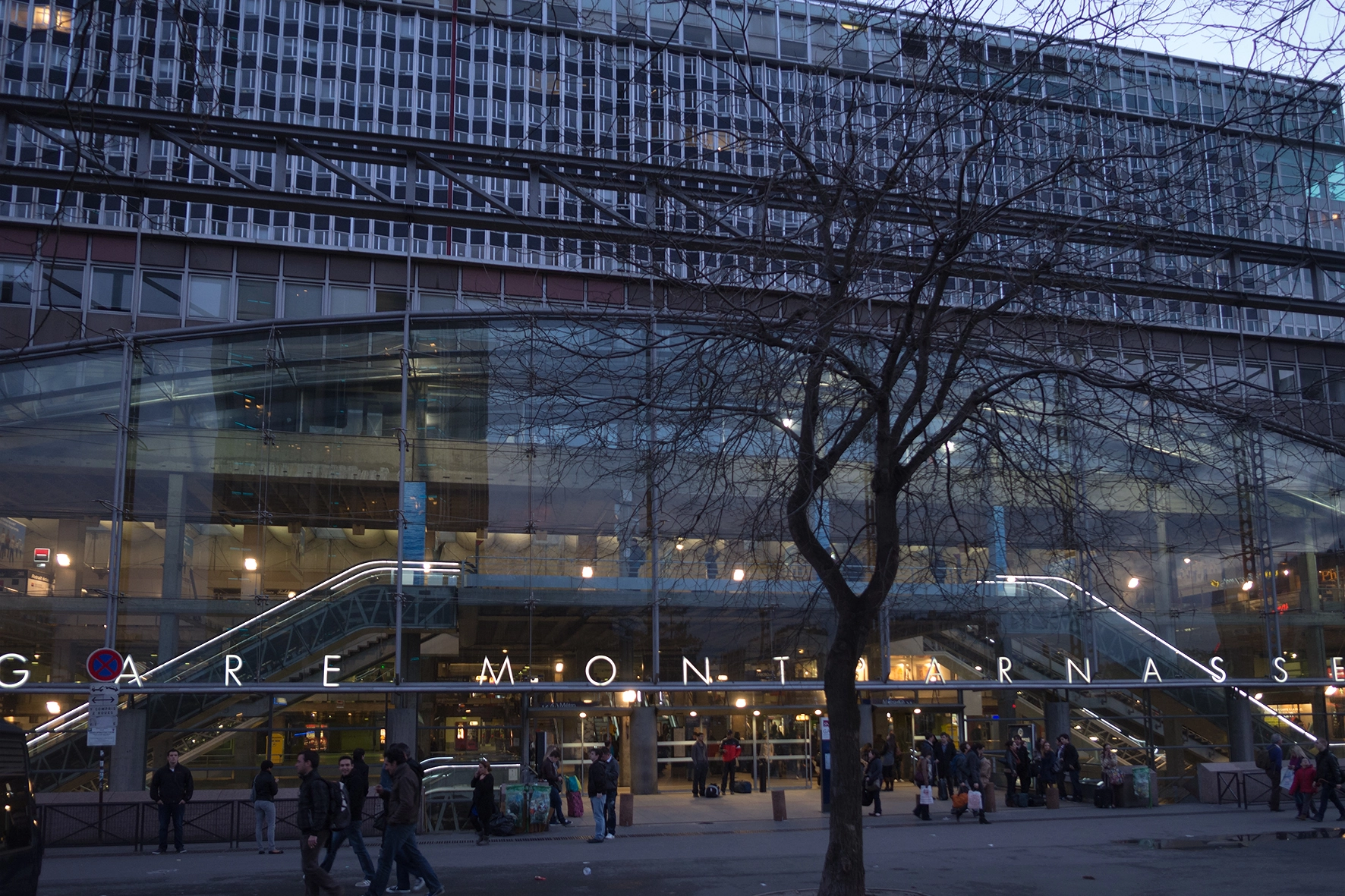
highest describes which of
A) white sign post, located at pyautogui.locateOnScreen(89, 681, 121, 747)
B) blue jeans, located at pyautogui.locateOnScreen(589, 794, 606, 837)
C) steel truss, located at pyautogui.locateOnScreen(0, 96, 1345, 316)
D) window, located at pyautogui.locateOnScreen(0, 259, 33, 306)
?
window, located at pyautogui.locateOnScreen(0, 259, 33, 306)

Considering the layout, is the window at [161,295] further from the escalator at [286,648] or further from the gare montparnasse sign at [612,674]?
the escalator at [286,648]

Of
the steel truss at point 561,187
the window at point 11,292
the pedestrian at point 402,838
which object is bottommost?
the pedestrian at point 402,838

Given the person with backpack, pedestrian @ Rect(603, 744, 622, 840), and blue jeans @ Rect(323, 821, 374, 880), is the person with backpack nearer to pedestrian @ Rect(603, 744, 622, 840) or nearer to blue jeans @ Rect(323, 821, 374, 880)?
blue jeans @ Rect(323, 821, 374, 880)

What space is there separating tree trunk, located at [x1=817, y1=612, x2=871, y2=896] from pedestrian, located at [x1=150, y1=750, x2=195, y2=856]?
10781 mm

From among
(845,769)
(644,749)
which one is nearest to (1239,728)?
(644,749)

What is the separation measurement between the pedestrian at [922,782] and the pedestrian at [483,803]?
7.99 metres

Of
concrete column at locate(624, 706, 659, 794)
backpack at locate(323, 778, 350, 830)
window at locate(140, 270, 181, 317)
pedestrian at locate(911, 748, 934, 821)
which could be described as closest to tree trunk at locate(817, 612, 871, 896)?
backpack at locate(323, 778, 350, 830)

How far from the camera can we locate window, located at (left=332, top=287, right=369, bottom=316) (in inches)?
1677

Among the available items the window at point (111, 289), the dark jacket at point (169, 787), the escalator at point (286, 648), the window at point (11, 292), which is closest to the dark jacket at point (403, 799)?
the dark jacket at point (169, 787)

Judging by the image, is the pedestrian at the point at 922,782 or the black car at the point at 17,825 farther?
the pedestrian at the point at 922,782

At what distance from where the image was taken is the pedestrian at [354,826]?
41.8 ft

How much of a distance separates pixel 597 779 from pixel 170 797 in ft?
21.4

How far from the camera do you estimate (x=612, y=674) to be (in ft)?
73.9

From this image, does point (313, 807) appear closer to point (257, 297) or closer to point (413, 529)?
point (413, 529)
